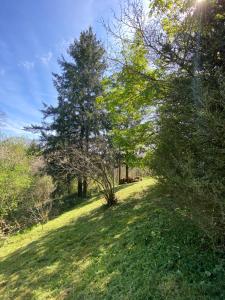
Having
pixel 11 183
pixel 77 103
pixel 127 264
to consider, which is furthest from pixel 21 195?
pixel 127 264

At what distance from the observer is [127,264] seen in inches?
171

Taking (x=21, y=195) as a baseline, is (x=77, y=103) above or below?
above

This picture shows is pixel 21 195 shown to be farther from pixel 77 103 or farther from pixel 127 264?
pixel 127 264

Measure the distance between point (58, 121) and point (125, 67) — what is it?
11.7 m

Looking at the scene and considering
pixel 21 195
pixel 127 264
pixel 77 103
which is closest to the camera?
pixel 127 264

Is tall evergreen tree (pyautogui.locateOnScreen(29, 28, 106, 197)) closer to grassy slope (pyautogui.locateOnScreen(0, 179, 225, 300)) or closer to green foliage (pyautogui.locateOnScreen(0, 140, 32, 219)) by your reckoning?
green foliage (pyautogui.locateOnScreen(0, 140, 32, 219))

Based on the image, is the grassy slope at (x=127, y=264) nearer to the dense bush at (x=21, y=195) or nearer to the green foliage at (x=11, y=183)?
the dense bush at (x=21, y=195)

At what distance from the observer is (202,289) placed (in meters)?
3.22

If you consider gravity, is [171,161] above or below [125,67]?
below

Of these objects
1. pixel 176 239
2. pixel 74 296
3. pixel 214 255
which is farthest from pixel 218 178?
pixel 74 296

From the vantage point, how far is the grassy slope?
11.4 feet

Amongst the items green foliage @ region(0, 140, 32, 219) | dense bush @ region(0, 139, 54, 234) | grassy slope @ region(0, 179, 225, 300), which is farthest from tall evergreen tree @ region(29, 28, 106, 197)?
grassy slope @ region(0, 179, 225, 300)

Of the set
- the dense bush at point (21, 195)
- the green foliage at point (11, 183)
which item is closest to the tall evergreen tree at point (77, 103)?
the dense bush at point (21, 195)

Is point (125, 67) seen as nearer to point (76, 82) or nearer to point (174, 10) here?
point (174, 10)
